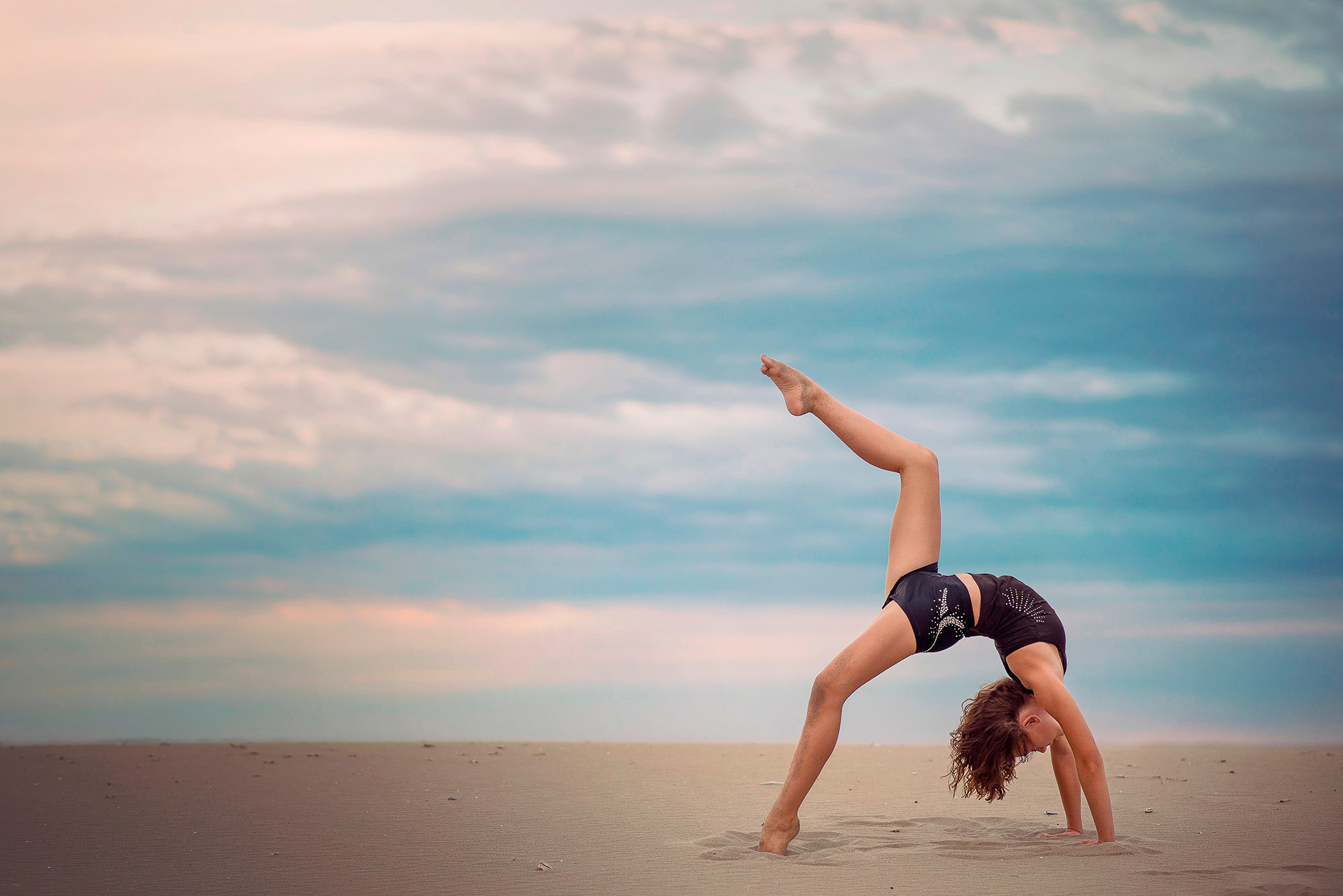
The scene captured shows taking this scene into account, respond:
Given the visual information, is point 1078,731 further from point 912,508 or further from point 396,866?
point 396,866

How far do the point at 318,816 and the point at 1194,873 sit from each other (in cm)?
571

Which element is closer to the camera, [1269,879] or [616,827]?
[1269,879]

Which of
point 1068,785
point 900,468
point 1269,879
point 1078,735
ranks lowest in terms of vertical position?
point 1269,879

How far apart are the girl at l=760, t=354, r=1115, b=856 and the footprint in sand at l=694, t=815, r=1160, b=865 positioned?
7.2 inches

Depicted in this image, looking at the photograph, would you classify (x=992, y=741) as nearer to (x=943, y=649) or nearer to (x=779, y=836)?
(x=943, y=649)

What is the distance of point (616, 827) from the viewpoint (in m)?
7.03

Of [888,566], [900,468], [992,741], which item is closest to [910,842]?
[992,741]

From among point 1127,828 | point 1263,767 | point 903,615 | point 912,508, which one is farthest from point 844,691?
point 1263,767

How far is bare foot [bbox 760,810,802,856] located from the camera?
5801 millimetres

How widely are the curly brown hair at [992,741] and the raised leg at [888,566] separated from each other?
72cm

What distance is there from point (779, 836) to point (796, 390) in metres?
2.62

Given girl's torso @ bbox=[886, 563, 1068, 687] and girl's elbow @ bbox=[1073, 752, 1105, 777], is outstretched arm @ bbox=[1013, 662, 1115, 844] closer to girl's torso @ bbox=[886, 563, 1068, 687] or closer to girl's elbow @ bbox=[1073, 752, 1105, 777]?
girl's elbow @ bbox=[1073, 752, 1105, 777]

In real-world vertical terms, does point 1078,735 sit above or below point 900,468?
below

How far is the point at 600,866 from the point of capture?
5.68m
